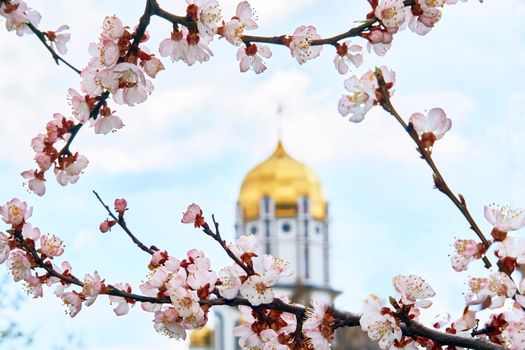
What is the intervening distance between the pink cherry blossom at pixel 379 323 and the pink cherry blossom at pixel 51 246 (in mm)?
751

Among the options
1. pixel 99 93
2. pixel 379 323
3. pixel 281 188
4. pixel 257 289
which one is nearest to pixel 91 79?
pixel 99 93

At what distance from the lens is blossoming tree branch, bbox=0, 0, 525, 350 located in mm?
2031

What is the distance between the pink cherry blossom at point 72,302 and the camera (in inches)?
92.5

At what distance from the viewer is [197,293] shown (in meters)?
2.23

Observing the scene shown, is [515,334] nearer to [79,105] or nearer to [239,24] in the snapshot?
[239,24]

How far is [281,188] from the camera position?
3619cm

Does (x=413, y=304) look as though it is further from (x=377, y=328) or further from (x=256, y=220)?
(x=256, y=220)

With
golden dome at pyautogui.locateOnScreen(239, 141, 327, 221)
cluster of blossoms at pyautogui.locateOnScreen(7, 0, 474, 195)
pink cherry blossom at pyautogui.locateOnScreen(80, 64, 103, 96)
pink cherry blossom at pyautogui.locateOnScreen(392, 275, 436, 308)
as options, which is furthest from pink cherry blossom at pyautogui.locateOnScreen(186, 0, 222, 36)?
golden dome at pyautogui.locateOnScreen(239, 141, 327, 221)

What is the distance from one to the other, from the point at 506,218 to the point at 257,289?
21.3 inches

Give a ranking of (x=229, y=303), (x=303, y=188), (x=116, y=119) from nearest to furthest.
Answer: (x=229, y=303) < (x=116, y=119) < (x=303, y=188)

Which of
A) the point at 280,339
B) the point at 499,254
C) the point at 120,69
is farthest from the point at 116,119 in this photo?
the point at 499,254

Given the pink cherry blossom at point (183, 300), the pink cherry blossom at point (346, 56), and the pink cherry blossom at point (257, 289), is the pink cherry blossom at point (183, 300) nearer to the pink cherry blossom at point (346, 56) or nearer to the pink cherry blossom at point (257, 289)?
the pink cherry blossom at point (257, 289)

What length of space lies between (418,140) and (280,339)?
0.56 meters

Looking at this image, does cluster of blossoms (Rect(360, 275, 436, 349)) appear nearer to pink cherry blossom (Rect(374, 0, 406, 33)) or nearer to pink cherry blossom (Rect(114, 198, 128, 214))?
pink cherry blossom (Rect(374, 0, 406, 33))
